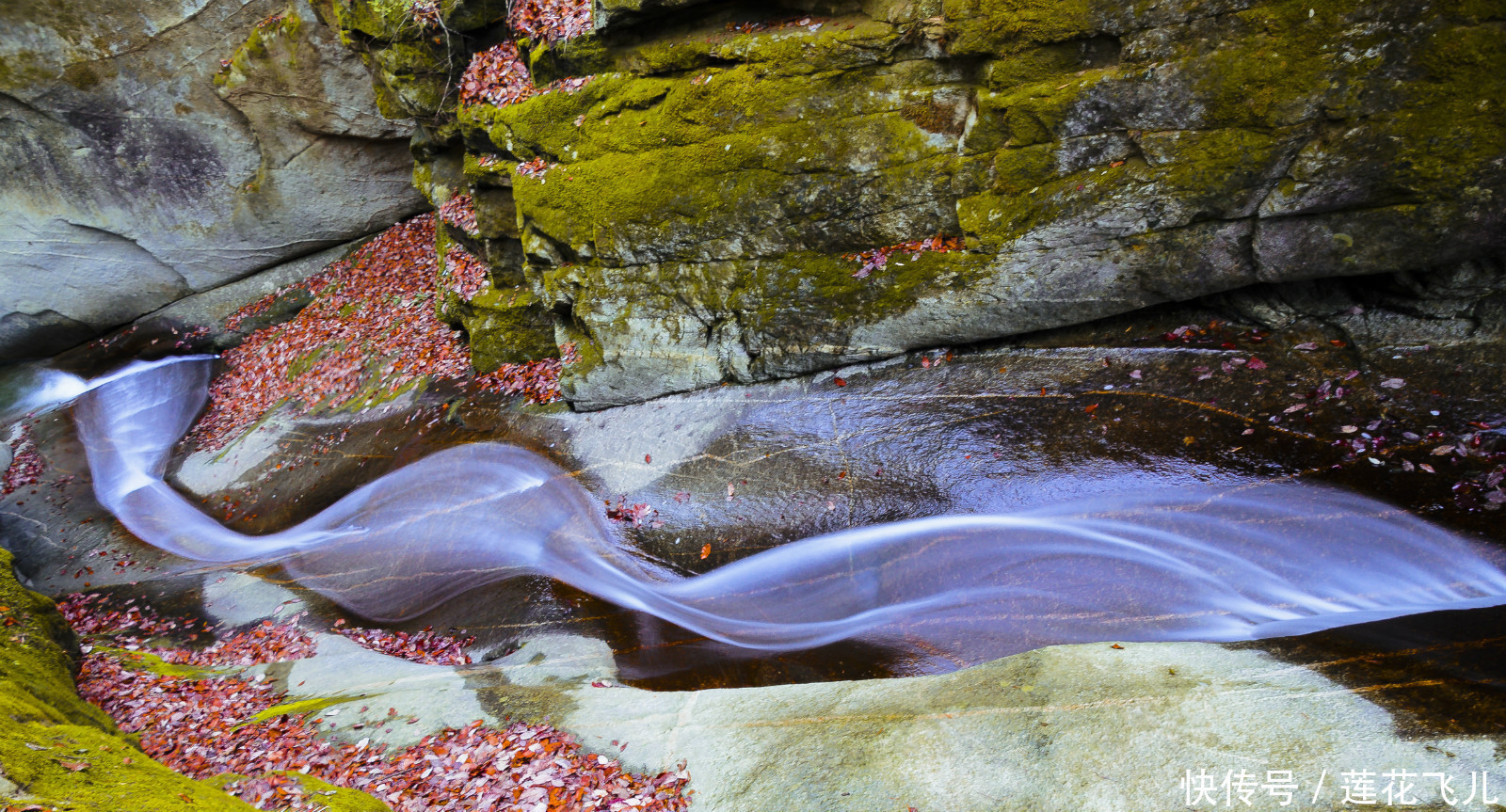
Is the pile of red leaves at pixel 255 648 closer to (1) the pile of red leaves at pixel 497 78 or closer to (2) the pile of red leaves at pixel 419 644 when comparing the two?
(2) the pile of red leaves at pixel 419 644

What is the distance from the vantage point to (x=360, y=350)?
490 inches

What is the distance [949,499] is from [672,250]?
4031 mm

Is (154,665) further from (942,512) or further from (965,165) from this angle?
(965,165)

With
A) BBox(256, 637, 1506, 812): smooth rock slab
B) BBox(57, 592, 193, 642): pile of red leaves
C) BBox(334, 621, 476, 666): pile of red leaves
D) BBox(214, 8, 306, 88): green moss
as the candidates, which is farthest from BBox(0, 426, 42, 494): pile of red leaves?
BBox(256, 637, 1506, 812): smooth rock slab

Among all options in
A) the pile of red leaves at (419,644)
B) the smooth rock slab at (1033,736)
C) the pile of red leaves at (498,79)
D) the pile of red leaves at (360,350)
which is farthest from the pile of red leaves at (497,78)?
the smooth rock slab at (1033,736)

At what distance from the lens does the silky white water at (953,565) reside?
17.1ft

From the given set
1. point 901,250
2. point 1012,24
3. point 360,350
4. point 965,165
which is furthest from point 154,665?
point 1012,24

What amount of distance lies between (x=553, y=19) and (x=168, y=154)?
9.83m

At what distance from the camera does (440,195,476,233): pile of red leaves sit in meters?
10.8

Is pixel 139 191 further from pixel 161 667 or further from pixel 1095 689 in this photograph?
pixel 1095 689

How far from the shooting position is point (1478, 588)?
15.9 ft

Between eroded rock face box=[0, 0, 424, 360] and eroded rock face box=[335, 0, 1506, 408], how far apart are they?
6054mm

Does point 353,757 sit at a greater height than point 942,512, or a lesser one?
lesser

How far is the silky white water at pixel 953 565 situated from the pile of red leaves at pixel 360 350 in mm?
2072
